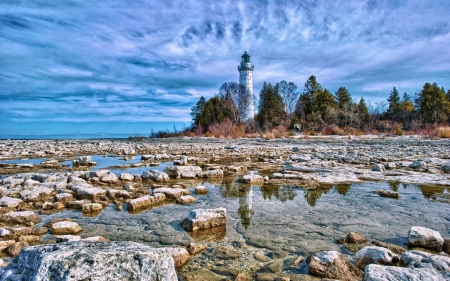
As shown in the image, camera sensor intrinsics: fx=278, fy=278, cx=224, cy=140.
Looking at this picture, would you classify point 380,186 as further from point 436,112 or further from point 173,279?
point 436,112

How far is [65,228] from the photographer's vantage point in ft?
9.47

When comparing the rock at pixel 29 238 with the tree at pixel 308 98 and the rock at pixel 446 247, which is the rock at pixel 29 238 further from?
the tree at pixel 308 98

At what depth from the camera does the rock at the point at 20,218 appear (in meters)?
3.12

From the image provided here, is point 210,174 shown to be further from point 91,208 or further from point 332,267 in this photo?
point 332,267

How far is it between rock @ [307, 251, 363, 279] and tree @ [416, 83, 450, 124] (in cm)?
4346

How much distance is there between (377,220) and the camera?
3.16 metres

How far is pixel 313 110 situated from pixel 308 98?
340 cm

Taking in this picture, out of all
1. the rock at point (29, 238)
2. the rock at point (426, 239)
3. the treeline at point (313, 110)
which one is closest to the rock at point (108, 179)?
the rock at point (29, 238)

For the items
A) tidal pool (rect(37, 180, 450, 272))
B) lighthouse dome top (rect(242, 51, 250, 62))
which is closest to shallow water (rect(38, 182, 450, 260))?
tidal pool (rect(37, 180, 450, 272))

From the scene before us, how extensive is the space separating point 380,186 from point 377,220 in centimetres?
204

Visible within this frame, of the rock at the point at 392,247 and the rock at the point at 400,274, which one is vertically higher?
the rock at the point at 400,274

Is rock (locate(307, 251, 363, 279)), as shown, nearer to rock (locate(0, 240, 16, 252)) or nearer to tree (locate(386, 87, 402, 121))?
rock (locate(0, 240, 16, 252))

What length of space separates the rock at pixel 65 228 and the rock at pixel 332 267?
235 cm

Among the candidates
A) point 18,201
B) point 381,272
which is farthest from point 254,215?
point 18,201
